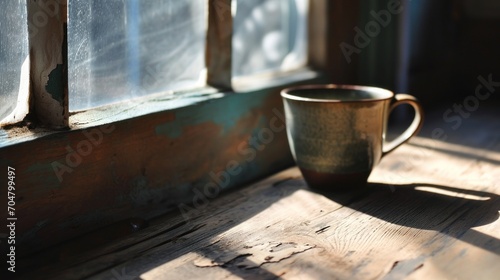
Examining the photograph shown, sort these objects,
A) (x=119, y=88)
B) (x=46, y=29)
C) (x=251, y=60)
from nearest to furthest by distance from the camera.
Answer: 1. (x=46, y=29)
2. (x=119, y=88)
3. (x=251, y=60)

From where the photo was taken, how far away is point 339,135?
3.69 feet

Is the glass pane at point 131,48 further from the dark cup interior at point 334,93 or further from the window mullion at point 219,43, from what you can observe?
the dark cup interior at point 334,93

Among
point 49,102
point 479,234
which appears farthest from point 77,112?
point 479,234

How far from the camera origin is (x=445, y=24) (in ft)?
7.06

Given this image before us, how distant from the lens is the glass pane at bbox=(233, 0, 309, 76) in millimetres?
1378

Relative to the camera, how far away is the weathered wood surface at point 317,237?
0.87 m

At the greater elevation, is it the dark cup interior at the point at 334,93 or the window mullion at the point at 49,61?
the window mullion at the point at 49,61

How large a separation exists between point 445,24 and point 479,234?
132 cm

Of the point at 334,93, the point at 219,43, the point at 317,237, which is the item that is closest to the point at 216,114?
the point at 219,43

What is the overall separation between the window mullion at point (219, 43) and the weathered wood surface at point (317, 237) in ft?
0.76

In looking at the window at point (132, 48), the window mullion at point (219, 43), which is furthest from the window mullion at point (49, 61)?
the window mullion at point (219, 43)

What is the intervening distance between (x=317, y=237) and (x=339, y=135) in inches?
8.8

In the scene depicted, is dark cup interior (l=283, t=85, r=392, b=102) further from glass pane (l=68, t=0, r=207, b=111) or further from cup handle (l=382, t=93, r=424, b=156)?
glass pane (l=68, t=0, r=207, b=111)

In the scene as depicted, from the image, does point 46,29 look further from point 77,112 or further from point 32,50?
point 77,112
